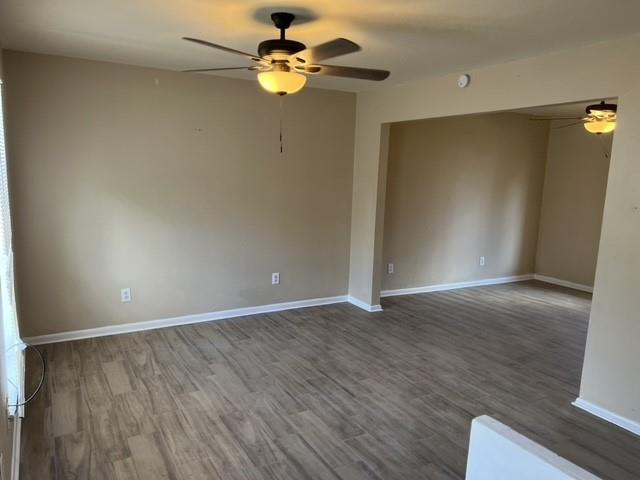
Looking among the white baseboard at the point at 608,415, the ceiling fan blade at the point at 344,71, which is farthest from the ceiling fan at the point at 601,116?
the ceiling fan blade at the point at 344,71

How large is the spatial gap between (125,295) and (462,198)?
14.6ft

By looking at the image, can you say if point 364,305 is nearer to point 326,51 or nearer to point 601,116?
point 601,116

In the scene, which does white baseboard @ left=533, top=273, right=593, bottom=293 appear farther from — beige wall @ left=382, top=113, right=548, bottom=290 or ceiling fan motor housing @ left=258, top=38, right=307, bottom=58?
ceiling fan motor housing @ left=258, top=38, right=307, bottom=58

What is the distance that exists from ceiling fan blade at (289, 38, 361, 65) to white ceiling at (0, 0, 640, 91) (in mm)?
221

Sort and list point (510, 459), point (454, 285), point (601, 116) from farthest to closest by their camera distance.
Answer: point (454, 285), point (601, 116), point (510, 459)

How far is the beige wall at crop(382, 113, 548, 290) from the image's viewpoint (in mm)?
5723

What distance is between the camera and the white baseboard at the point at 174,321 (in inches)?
157

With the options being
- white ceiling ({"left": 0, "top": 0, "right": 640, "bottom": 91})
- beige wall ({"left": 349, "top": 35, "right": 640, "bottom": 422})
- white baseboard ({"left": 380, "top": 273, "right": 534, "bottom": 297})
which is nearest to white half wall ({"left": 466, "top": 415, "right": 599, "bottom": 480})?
white ceiling ({"left": 0, "top": 0, "right": 640, "bottom": 91})

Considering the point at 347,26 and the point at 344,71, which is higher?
the point at 347,26

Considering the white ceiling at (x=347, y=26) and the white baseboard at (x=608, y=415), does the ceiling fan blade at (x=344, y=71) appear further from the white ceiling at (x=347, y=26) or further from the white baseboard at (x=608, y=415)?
the white baseboard at (x=608, y=415)

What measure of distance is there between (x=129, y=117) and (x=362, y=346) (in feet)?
9.79

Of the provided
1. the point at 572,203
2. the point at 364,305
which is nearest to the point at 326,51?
the point at 364,305

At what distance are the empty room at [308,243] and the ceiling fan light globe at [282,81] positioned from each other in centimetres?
2

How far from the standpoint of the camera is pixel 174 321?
14.8 ft
